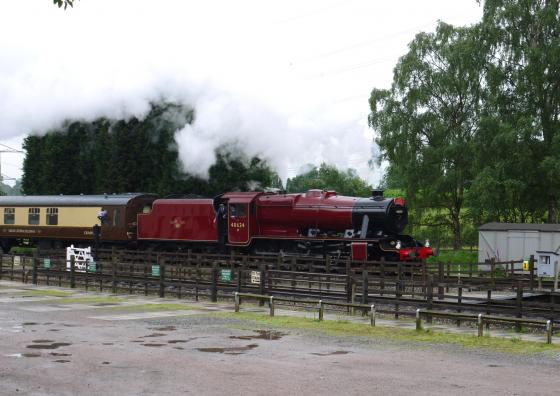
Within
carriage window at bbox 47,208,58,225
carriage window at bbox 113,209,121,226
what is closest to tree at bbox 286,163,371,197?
carriage window at bbox 47,208,58,225

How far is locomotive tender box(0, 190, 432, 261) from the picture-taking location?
99.5 feet

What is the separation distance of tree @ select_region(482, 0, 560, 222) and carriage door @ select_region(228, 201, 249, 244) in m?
17.3

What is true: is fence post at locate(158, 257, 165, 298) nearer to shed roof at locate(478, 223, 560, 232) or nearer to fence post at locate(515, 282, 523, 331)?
fence post at locate(515, 282, 523, 331)

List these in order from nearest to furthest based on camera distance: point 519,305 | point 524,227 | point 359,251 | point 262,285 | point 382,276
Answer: point 519,305 → point 262,285 → point 382,276 → point 359,251 → point 524,227

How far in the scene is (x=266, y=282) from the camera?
22766 mm

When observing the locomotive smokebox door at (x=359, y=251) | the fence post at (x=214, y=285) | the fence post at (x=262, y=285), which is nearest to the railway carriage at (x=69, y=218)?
the locomotive smokebox door at (x=359, y=251)

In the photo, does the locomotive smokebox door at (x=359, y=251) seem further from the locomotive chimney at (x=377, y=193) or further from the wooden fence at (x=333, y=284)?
the locomotive chimney at (x=377, y=193)

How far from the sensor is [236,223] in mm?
33312

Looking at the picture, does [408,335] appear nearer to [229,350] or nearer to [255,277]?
[229,350]

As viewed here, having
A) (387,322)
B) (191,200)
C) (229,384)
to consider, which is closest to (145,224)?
(191,200)

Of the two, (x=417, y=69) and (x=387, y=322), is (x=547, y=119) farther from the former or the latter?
(x=387, y=322)

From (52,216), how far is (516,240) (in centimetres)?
2434

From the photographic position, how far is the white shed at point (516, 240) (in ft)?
112

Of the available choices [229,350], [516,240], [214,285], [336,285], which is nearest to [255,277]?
[214,285]
